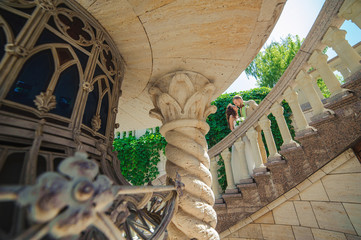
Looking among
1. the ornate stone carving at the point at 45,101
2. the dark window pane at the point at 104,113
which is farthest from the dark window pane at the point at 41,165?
the dark window pane at the point at 104,113

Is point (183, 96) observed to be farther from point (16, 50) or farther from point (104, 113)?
point (16, 50)

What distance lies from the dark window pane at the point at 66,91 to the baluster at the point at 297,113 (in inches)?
108

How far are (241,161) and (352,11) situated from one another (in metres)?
2.46

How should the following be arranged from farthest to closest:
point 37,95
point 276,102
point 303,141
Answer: point 276,102 < point 303,141 < point 37,95

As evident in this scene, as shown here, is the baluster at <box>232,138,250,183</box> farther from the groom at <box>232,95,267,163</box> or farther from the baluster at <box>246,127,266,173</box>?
the groom at <box>232,95,267,163</box>

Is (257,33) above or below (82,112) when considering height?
above

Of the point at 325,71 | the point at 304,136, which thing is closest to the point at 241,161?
the point at 304,136

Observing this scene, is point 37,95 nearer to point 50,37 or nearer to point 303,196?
point 50,37

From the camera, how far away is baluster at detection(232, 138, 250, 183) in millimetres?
3018

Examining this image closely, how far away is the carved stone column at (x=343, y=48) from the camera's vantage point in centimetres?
198

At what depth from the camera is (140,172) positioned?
7.49 metres

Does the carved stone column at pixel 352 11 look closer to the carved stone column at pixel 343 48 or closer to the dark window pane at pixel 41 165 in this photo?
the carved stone column at pixel 343 48

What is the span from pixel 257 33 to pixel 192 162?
1.38m

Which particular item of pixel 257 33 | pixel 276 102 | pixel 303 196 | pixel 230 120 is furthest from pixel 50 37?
pixel 230 120
